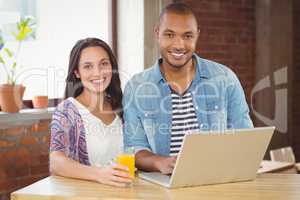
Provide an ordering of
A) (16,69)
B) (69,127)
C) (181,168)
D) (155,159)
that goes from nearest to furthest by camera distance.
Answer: (181,168), (155,159), (69,127), (16,69)

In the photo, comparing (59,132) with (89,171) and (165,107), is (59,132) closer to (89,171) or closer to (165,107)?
(89,171)

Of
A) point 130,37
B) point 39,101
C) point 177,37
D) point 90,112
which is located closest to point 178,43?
point 177,37

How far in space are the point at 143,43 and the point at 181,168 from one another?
2.32 metres

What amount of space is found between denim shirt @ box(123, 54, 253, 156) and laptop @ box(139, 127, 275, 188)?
0.38m

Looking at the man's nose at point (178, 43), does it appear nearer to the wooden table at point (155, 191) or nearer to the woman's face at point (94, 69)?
the woman's face at point (94, 69)

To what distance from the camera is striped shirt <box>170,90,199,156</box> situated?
7.45 feet

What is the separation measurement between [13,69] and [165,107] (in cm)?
141

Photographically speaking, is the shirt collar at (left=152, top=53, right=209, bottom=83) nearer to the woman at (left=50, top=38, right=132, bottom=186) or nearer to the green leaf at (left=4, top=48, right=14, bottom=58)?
the woman at (left=50, top=38, right=132, bottom=186)

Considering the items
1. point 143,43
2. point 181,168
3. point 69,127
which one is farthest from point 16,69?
point 181,168

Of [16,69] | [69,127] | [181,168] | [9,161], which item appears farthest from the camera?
[16,69]

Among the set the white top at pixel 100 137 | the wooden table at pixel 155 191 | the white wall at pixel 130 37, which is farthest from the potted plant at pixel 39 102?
the wooden table at pixel 155 191

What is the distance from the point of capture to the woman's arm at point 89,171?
1.86 m

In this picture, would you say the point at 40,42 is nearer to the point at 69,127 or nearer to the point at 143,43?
→ the point at 143,43

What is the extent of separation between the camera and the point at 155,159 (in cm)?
206
